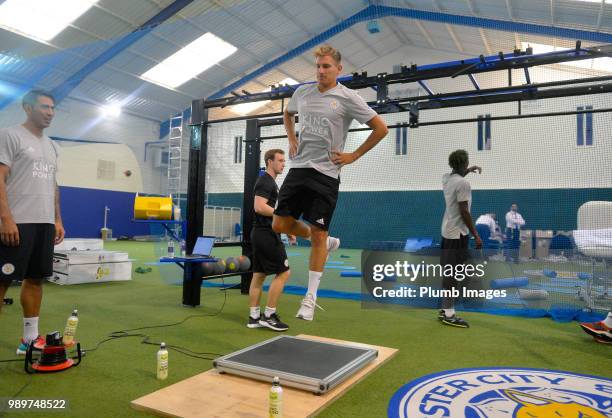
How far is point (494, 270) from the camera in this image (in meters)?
4.84

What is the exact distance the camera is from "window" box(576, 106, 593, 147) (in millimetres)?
9211

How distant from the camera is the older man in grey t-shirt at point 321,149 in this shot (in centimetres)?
251

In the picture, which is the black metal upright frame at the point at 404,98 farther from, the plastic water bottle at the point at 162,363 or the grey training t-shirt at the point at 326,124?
the plastic water bottle at the point at 162,363

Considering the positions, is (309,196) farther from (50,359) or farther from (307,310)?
(50,359)

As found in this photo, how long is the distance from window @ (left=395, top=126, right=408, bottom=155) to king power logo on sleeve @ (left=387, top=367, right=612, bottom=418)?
342 inches

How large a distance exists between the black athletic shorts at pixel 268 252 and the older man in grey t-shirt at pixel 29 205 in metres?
1.62

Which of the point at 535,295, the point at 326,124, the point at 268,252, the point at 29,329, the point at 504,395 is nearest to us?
the point at 504,395

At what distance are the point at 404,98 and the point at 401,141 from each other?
21.5 feet

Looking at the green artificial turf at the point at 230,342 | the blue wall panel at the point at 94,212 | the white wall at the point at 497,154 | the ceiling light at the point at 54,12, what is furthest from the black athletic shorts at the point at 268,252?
the blue wall panel at the point at 94,212

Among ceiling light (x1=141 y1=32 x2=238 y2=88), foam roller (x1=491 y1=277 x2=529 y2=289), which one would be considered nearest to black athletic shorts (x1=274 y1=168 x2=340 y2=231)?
foam roller (x1=491 y1=277 x2=529 y2=289)

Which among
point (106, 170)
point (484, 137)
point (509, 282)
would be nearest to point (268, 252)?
point (509, 282)

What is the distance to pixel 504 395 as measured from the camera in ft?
6.91

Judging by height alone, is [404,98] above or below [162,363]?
above

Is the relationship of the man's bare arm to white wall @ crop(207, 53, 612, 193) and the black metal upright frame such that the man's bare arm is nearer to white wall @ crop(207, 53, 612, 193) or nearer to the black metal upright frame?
the black metal upright frame
